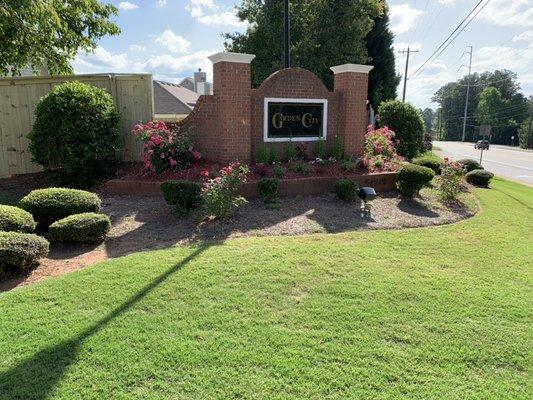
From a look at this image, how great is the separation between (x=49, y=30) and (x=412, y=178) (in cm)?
783

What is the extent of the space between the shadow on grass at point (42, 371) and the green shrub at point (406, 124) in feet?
43.1

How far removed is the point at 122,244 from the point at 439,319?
158 inches

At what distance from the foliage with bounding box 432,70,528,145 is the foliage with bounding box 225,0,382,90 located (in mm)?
71923

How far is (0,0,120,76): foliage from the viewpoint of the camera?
23.0 ft

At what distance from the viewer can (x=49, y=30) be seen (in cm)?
823

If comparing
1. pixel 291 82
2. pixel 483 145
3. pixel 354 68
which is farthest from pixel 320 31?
pixel 291 82

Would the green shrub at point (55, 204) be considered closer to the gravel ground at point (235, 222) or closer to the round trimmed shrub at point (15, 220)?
the round trimmed shrub at point (15, 220)

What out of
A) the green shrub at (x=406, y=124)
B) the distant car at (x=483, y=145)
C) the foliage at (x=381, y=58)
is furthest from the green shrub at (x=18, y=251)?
the foliage at (x=381, y=58)

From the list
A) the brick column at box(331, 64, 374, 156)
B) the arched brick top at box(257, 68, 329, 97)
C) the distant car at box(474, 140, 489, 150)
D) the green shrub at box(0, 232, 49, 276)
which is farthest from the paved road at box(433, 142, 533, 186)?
the green shrub at box(0, 232, 49, 276)

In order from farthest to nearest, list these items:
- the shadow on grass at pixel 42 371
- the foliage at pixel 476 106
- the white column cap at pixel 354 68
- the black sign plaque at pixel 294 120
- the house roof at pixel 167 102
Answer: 1. the foliage at pixel 476 106
2. the house roof at pixel 167 102
3. the white column cap at pixel 354 68
4. the black sign plaque at pixel 294 120
5. the shadow on grass at pixel 42 371

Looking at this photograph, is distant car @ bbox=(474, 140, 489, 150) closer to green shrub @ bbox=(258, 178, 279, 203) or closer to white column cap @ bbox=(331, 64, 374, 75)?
white column cap @ bbox=(331, 64, 374, 75)

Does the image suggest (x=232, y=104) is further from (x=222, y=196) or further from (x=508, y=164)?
(x=508, y=164)

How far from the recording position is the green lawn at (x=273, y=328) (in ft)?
9.29

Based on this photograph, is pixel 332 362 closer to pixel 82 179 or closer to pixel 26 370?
pixel 26 370
